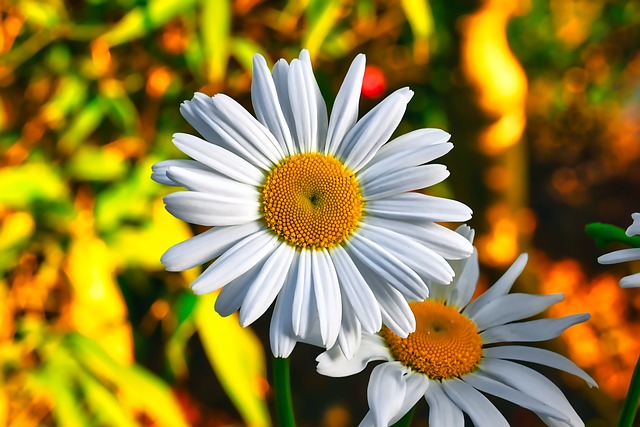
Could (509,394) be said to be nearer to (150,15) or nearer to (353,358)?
(353,358)

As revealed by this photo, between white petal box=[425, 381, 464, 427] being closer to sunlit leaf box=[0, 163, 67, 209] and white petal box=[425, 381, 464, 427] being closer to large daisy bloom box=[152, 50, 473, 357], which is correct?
large daisy bloom box=[152, 50, 473, 357]

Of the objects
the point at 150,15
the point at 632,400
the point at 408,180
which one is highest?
the point at 150,15

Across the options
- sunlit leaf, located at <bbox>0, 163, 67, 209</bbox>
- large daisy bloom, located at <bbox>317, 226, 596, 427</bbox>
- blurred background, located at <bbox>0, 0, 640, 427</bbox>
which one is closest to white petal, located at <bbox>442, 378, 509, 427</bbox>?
large daisy bloom, located at <bbox>317, 226, 596, 427</bbox>

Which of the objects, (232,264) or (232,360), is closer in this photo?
(232,264)

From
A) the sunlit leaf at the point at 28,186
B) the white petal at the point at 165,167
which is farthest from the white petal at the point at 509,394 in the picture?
the sunlit leaf at the point at 28,186

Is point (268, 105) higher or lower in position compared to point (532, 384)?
higher

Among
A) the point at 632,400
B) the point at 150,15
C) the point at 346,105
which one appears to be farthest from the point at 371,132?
the point at 150,15
